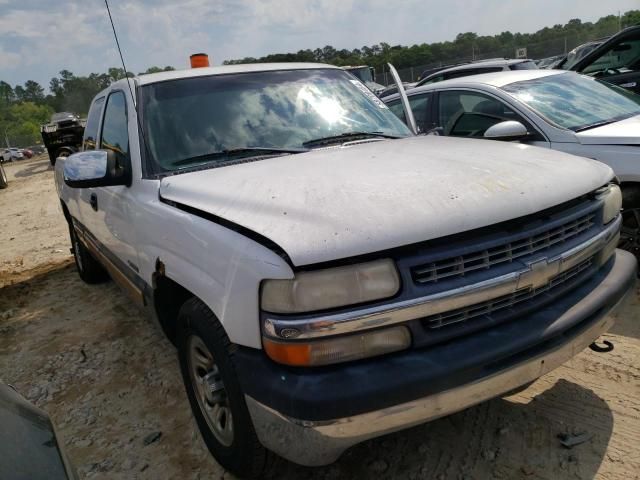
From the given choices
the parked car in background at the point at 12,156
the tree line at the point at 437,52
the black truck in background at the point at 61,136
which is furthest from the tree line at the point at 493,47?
the parked car in background at the point at 12,156

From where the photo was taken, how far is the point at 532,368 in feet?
6.22

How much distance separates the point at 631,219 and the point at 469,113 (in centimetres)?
179

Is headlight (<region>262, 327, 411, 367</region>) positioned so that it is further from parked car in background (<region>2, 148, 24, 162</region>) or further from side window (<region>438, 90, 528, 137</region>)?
parked car in background (<region>2, 148, 24, 162</region>)

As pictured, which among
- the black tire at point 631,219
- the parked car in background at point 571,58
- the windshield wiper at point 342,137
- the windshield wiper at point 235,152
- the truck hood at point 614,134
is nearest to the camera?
the windshield wiper at point 235,152

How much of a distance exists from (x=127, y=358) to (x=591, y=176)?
315 cm

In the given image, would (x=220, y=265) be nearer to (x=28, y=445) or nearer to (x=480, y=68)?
(x=28, y=445)

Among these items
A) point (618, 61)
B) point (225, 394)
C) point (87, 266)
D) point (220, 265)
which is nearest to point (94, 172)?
point (220, 265)

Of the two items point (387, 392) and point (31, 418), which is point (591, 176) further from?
point (31, 418)

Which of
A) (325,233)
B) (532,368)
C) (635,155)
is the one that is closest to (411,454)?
(532,368)

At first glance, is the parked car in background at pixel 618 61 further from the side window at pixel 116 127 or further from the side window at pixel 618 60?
the side window at pixel 116 127

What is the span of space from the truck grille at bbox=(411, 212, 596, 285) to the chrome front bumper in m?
0.29

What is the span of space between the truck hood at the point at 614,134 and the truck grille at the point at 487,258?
2249 mm

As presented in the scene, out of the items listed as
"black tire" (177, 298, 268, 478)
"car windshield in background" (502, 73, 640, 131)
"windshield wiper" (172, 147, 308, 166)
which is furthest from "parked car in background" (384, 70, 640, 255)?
"black tire" (177, 298, 268, 478)

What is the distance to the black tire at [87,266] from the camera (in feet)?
17.5
